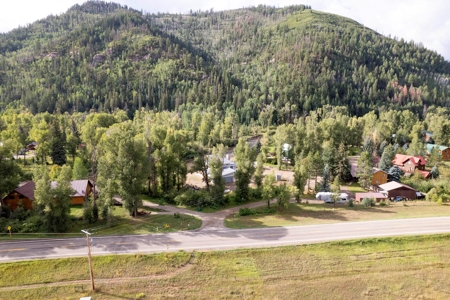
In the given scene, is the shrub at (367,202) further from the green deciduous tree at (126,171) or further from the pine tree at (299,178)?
the green deciduous tree at (126,171)

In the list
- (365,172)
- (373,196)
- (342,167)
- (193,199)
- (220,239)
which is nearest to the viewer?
(220,239)

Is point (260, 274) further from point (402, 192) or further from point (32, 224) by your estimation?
point (402, 192)

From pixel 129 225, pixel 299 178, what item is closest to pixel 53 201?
pixel 129 225

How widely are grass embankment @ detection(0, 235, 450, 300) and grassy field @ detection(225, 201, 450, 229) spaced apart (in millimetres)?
7557

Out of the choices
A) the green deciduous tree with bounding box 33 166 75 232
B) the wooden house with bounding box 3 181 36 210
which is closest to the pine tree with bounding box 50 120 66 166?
the wooden house with bounding box 3 181 36 210

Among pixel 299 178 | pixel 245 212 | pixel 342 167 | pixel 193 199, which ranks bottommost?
pixel 245 212

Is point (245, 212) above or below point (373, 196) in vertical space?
below

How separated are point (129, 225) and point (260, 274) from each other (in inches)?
791

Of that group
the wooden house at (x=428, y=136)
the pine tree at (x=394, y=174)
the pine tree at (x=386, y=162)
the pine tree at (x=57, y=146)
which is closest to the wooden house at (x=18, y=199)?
the pine tree at (x=57, y=146)

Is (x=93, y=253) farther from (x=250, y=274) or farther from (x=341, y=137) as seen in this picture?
(x=341, y=137)

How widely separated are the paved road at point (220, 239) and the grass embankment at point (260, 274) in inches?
64.6

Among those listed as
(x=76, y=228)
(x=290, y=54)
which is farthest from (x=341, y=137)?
(x=290, y=54)

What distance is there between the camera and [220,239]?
38219 mm

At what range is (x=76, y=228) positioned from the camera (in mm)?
40156
